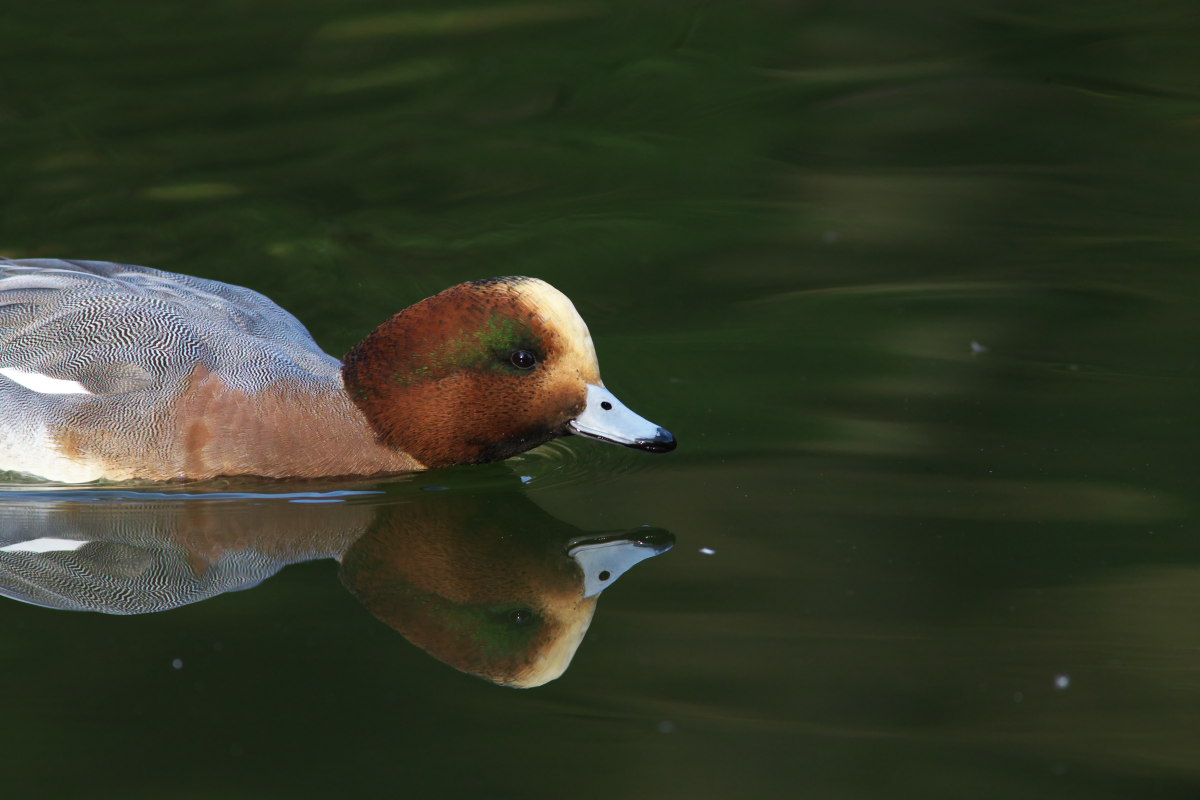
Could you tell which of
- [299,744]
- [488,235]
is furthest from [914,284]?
[299,744]

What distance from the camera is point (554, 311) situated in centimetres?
495

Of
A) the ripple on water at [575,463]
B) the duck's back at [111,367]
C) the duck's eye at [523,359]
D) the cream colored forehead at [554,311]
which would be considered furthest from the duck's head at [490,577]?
the duck's back at [111,367]

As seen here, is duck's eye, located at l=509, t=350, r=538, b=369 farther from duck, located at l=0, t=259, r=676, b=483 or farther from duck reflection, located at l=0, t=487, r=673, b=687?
duck reflection, located at l=0, t=487, r=673, b=687

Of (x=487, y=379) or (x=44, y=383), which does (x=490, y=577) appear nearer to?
(x=487, y=379)

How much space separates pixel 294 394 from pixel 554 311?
0.94 m

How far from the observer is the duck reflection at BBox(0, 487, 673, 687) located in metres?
4.14

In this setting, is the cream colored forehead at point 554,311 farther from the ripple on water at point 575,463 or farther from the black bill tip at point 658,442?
the ripple on water at point 575,463

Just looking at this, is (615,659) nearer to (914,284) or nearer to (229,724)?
(229,724)

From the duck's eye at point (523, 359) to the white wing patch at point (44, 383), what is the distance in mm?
1440

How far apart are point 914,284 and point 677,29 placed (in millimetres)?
3547

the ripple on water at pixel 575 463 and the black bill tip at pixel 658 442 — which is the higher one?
the black bill tip at pixel 658 442

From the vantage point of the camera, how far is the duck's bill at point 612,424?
4.95 m

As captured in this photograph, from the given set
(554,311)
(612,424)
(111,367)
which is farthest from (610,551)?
(111,367)

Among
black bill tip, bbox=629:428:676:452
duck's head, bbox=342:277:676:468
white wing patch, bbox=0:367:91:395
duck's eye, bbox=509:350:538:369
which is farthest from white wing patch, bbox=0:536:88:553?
black bill tip, bbox=629:428:676:452
